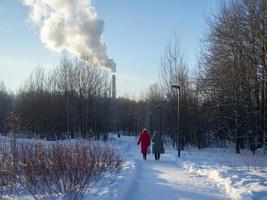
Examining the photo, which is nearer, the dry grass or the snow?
the snow

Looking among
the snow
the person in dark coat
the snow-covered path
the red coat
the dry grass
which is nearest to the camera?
the snow

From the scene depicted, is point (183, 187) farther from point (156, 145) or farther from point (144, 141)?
point (144, 141)

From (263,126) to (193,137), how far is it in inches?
355

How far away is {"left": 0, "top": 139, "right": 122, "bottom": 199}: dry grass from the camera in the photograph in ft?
36.4

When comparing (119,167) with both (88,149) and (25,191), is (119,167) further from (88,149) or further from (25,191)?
(25,191)

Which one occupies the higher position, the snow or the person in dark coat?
the person in dark coat

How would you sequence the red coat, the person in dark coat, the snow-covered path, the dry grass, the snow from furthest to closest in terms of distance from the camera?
the red coat
the person in dark coat
the snow-covered path
the dry grass
the snow

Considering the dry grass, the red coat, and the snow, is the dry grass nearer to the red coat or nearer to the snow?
the snow

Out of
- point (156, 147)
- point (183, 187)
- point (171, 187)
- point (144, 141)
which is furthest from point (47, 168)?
point (144, 141)

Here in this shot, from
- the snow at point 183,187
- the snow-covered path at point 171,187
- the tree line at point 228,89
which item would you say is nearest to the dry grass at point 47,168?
the snow at point 183,187

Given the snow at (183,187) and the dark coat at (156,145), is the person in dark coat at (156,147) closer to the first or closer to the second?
the dark coat at (156,145)

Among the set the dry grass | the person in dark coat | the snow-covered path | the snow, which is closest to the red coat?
the person in dark coat

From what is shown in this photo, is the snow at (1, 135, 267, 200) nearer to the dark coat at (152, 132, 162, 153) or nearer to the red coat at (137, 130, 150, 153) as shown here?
the dark coat at (152, 132, 162, 153)

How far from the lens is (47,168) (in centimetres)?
1222
